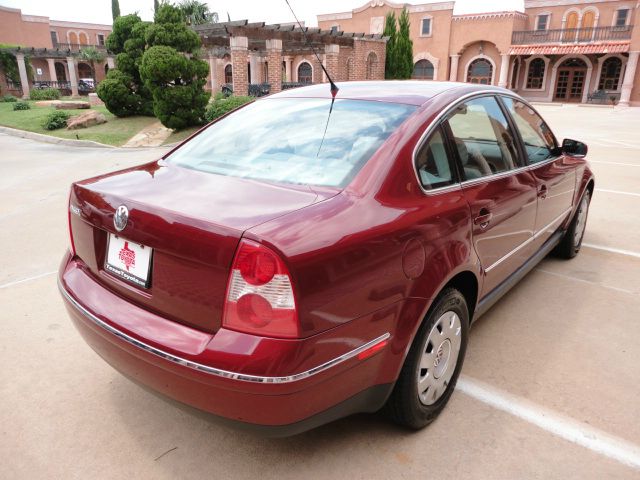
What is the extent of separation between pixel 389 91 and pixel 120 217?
160cm

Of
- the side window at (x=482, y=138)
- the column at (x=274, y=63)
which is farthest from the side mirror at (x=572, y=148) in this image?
the column at (x=274, y=63)

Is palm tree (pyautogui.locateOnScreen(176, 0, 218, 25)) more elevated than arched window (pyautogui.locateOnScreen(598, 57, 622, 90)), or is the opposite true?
palm tree (pyautogui.locateOnScreen(176, 0, 218, 25))

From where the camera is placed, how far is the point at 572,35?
37.8 m

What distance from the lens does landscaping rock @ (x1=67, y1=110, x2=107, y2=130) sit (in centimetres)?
1541

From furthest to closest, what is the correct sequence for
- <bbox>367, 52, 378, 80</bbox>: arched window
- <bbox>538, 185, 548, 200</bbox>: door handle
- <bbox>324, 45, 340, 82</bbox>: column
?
<bbox>367, 52, 378, 80</bbox>: arched window, <bbox>324, 45, 340, 82</bbox>: column, <bbox>538, 185, 548, 200</bbox>: door handle

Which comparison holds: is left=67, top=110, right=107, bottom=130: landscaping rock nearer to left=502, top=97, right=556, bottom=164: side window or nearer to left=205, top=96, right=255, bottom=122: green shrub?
left=205, top=96, right=255, bottom=122: green shrub

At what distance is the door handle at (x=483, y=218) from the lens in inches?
97.8

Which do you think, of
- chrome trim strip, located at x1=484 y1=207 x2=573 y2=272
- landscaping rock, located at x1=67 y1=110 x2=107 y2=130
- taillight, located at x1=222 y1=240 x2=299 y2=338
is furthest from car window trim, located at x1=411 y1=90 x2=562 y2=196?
landscaping rock, located at x1=67 y1=110 x2=107 y2=130

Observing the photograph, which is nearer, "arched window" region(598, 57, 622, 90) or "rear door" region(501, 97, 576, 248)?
"rear door" region(501, 97, 576, 248)

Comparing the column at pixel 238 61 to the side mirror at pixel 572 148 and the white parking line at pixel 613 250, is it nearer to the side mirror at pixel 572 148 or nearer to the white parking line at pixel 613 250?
the white parking line at pixel 613 250

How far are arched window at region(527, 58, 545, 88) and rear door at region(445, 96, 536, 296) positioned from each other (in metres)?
42.9

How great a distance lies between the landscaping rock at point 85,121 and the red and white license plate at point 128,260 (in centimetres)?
1527

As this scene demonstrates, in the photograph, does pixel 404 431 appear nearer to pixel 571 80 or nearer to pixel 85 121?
pixel 85 121

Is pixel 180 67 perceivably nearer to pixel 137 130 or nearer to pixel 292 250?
pixel 137 130
